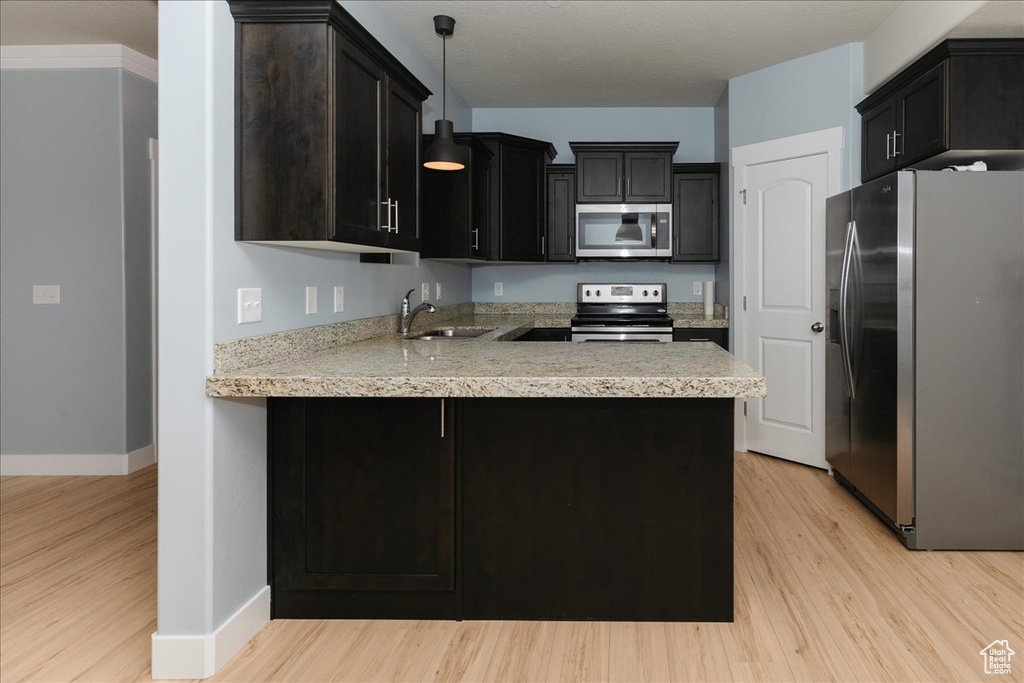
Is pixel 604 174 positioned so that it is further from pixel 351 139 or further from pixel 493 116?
pixel 351 139

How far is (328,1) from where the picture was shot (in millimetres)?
2057

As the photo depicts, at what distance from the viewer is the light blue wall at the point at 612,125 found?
5.46 meters

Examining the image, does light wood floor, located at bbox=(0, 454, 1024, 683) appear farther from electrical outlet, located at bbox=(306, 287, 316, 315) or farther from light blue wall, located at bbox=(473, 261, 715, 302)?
light blue wall, located at bbox=(473, 261, 715, 302)

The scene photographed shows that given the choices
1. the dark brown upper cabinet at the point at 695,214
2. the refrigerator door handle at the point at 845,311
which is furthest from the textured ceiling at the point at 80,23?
the refrigerator door handle at the point at 845,311

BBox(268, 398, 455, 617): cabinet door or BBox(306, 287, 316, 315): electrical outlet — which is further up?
BBox(306, 287, 316, 315): electrical outlet

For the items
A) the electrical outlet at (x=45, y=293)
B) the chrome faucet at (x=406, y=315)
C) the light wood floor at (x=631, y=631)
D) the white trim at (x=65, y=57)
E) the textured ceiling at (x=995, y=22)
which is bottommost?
the light wood floor at (x=631, y=631)

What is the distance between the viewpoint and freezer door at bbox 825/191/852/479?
140 inches

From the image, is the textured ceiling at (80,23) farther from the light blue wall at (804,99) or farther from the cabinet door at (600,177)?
the light blue wall at (804,99)

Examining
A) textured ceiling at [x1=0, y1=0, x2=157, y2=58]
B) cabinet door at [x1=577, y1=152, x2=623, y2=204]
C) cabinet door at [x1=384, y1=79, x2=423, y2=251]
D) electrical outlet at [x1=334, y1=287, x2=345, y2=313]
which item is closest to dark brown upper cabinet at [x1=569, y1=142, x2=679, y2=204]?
cabinet door at [x1=577, y1=152, x2=623, y2=204]

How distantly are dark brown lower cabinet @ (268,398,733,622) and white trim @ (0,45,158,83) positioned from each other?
301 centimetres

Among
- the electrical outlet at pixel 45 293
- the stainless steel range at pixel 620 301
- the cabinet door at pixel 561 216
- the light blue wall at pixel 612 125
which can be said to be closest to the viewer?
the electrical outlet at pixel 45 293

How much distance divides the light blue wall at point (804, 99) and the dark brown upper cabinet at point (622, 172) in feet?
1.81

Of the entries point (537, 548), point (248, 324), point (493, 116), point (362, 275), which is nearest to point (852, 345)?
point (537, 548)

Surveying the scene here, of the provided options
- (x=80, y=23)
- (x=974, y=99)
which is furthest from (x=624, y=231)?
(x=80, y=23)
